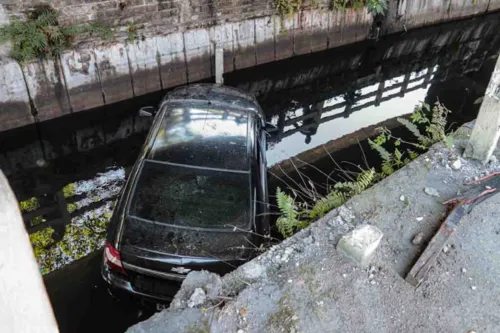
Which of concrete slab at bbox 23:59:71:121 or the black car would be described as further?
concrete slab at bbox 23:59:71:121

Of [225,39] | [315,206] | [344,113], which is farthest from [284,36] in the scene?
[315,206]

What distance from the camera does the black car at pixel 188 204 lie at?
404 centimetres

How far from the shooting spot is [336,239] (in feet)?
11.6

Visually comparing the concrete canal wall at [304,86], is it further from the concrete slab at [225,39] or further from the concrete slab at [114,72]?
the concrete slab at [225,39]

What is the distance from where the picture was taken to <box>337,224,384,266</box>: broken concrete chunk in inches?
127

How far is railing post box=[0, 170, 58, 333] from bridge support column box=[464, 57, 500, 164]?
4164 millimetres

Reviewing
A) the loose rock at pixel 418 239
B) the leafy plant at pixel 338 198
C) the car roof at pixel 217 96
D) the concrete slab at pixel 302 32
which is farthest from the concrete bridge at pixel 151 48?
the loose rock at pixel 418 239

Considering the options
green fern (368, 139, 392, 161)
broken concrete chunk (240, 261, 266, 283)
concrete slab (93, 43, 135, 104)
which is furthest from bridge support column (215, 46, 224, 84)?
broken concrete chunk (240, 261, 266, 283)

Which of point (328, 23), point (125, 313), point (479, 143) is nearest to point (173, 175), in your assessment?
point (125, 313)

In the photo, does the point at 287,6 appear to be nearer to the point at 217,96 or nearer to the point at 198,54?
the point at 198,54

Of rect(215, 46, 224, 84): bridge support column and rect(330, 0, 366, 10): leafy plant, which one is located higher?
rect(330, 0, 366, 10): leafy plant

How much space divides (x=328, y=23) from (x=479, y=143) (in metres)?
8.96

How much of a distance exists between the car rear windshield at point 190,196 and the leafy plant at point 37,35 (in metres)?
4.95

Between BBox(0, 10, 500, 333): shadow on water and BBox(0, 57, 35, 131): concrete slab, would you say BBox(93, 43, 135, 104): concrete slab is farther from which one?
BBox(0, 57, 35, 131): concrete slab
